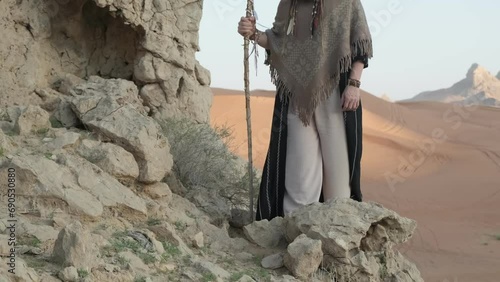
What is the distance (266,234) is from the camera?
4.08 m

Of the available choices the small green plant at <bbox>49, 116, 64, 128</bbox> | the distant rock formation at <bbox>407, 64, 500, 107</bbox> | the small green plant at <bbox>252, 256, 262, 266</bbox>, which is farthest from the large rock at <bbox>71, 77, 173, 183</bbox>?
the distant rock formation at <bbox>407, 64, 500, 107</bbox>

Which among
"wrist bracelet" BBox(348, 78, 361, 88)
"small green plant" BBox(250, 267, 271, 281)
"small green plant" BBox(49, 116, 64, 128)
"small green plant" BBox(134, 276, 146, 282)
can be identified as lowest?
"small green plant" BBox(250, 267, 271, 281)

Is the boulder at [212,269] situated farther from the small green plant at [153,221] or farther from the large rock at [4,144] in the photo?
the large rock at [4,144]

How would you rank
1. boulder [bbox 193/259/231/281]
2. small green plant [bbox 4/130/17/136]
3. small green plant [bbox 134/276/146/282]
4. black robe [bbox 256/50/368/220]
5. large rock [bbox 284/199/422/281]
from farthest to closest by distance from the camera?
black robe [bbox 256/50/368/220]
small green plant [bbox 4/130/17/136]
large rock [bbox 284/199/422/281]
boulder [bbox 193/259/231/281]
small green plant [bbox 134/276/146/282]

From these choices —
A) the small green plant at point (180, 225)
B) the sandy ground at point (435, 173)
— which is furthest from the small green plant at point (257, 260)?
the sandy ground at point (435, 173)

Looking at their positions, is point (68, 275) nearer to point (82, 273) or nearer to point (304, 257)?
point (82, 273)

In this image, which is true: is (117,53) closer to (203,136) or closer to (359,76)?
(203,136)

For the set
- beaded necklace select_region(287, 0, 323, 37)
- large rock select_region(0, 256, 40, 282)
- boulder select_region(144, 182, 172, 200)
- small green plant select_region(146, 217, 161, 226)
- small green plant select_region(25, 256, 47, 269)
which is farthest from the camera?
→ beaded necklace select_region(287, 0, 323, 37)

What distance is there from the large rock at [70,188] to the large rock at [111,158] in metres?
0.08

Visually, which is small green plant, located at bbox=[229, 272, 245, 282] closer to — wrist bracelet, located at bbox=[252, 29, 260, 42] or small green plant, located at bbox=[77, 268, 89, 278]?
small green plant, located at bbox=[77, 268, 89, 278]

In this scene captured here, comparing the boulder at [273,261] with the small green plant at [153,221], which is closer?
the boulder at [273,261]

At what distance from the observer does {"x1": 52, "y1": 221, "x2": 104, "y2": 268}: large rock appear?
2891 mm

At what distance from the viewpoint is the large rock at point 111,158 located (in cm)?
397

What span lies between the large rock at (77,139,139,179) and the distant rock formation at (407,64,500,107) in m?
28.3
